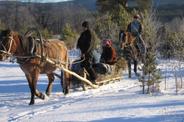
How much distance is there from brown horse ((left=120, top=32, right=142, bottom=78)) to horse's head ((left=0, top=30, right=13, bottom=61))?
23.0ft

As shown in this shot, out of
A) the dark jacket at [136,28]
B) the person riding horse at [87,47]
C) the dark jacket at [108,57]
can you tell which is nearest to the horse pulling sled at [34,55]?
the person riding horse at [87,47]

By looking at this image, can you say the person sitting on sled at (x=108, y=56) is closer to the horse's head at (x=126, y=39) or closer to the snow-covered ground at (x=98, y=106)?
the snow-covered ground at (x=98, y=106)

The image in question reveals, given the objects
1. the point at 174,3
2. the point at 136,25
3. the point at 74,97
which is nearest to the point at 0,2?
the point at 174,3

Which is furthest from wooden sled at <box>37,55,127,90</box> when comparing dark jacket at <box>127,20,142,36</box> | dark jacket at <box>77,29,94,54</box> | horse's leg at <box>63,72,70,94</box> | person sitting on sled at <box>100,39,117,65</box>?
dark jacket at <box>127,20,142,36</box>

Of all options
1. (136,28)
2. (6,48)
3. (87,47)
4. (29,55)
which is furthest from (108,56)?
(6,48)

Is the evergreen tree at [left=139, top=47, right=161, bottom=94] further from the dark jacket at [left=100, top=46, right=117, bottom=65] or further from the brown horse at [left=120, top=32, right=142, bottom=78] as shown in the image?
the brown horse at [left=120, top=32, right=142, bottom=78]

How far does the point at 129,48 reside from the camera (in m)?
19.3

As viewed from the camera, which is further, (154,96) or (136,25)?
(136,25)

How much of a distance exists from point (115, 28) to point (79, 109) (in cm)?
1668

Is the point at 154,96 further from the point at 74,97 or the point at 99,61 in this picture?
the point at 99,61

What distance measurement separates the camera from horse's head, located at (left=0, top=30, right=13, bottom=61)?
12305 mm

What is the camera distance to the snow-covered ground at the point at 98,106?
9969mm

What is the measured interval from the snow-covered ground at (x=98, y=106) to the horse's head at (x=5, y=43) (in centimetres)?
113

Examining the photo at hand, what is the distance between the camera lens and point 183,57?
18.3 meters
